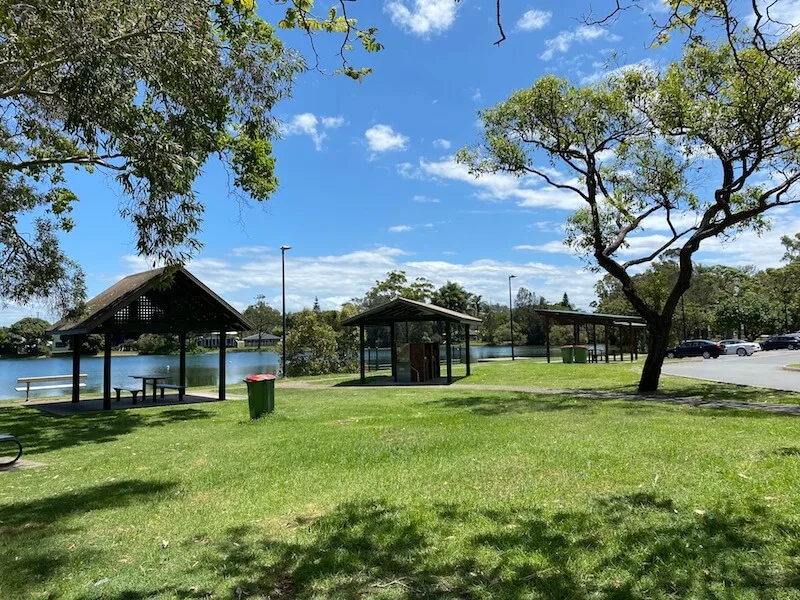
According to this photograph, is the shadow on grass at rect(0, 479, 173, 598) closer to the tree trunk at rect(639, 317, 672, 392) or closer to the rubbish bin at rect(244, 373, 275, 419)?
the rubbish bin at rect(244, 373, 275, 419)

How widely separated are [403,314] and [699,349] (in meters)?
27.8

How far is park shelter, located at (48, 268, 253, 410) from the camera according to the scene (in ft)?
52.1

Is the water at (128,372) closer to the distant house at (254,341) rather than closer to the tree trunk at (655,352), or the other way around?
the tree trunk at (655,352)

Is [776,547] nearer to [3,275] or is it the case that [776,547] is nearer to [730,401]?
[730,401]

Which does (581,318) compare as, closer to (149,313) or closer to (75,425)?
(149,313)

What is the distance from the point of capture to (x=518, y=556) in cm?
407

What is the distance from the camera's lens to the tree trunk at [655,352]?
16.4m

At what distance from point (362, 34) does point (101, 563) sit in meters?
5.49

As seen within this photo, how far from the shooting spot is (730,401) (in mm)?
13516

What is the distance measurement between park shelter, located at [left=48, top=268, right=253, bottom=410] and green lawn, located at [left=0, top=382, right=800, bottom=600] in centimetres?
669

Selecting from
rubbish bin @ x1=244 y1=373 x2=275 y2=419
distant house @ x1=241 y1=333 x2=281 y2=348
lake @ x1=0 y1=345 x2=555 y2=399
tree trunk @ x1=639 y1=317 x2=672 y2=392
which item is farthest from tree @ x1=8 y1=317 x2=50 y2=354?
tree trunk @ x1=639 y1=317 x2=672 y2=392

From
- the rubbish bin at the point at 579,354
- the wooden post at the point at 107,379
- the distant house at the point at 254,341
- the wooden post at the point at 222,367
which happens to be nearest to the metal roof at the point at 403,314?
the wooden post at the point at 222,367

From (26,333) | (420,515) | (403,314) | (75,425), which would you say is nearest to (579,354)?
(403,314)

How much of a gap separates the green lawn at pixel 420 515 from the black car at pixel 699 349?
3440 cm
